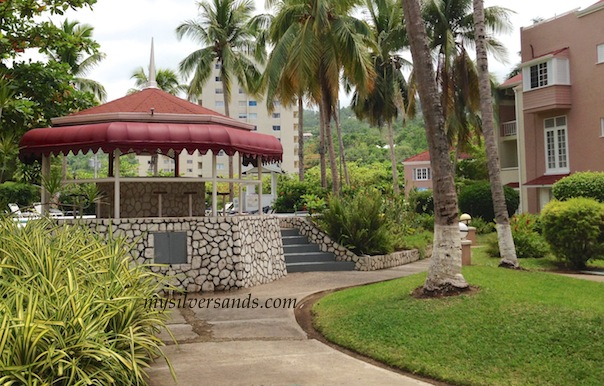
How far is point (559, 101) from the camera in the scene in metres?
26.9

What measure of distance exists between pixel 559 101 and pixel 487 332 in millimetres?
22451

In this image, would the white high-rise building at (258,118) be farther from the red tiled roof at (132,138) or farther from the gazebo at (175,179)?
the red tiled roof at (132,138)

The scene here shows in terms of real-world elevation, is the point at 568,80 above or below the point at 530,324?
above

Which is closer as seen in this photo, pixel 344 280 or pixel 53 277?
pixel 53 277

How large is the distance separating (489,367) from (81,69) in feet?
129

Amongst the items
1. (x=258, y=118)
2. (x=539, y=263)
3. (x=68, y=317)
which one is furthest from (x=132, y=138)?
(x=258, y=118)

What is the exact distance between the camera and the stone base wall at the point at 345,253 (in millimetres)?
16625

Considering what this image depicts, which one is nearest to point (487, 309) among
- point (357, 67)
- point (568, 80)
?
point (357, 67)

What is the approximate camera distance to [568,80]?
27.0 meters

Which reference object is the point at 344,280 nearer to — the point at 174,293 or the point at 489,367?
the point at 174,293

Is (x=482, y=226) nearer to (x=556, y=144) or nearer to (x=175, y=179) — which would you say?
(x=556, y=144)

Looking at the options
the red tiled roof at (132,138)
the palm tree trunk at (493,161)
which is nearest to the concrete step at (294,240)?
the red tiled roof at (132,138)

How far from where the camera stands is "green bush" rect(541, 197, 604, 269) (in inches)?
570

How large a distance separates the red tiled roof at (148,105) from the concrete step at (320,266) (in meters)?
4.94
